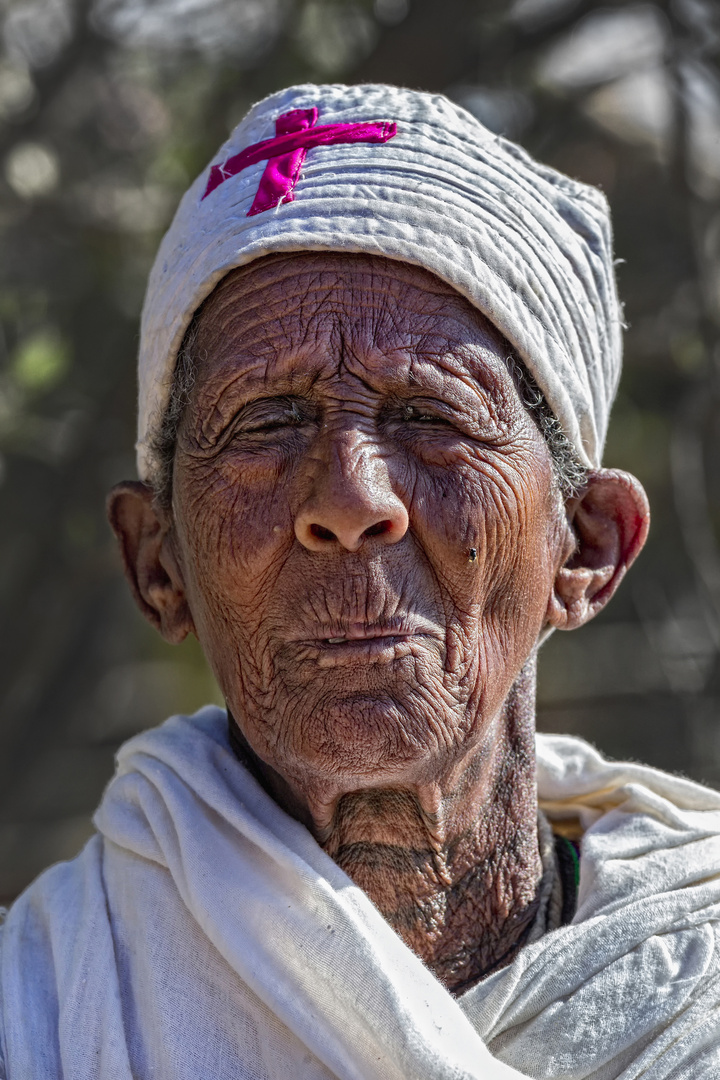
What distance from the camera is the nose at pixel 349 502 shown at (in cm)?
204

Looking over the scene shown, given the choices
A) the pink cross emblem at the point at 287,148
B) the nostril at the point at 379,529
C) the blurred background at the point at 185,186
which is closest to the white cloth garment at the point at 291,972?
the nostril at the point at 379,529

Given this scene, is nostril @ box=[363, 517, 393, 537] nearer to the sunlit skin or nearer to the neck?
the sunlit skin

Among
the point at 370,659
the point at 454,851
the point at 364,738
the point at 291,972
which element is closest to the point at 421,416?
the point at 370,659

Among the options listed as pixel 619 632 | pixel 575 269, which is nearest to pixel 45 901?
pixel 575 269

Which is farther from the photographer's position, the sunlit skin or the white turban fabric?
the white turban fabric

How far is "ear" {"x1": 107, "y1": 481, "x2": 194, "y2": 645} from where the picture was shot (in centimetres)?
250

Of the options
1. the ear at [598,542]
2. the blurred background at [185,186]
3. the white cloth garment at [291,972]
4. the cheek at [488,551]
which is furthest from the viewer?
the blurred background at [185,186]

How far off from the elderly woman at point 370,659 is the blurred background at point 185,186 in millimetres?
2945

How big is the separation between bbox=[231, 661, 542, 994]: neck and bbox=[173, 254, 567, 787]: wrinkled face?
11 cm

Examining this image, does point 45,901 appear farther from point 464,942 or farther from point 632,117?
point 632,117

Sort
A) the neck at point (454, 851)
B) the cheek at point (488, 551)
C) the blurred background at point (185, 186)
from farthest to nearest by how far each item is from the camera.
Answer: the blurred background at point (185, 186), the neck at point (454, 851), the cheek at point (488, 551)

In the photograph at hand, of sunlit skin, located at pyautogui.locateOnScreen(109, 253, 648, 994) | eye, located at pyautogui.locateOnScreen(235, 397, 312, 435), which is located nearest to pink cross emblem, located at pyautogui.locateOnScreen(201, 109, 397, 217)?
sunlit skin, located at pyautogui.locateOnScreen(109, 253, 648, 994)

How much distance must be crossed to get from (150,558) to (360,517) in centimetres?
67

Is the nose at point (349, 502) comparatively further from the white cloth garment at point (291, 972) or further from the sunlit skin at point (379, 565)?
the white cloth garment at point (291, 972)
